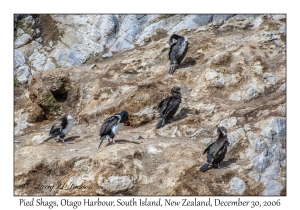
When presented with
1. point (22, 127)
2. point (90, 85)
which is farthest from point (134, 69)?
point (22, 127)

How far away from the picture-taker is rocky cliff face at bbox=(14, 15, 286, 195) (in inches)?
505

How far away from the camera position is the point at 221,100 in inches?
701

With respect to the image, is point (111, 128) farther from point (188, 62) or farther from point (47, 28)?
point (47, 28)

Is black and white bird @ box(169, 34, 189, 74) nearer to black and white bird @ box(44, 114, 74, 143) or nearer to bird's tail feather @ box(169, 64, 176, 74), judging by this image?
bird's tail feather @ box(169, 64, 176, 74)

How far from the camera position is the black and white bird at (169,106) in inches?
653

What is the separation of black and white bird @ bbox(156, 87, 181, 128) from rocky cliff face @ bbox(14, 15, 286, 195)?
1.20ft

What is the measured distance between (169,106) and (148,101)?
1281 mm

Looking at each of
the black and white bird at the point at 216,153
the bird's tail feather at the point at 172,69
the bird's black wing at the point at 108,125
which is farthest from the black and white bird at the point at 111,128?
the bird's tail feather at the point at 172,69

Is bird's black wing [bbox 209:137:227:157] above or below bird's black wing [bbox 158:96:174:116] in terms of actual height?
below

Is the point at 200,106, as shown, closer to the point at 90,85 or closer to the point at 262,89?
the point at 262,89

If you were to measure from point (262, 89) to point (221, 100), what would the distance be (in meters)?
1.69

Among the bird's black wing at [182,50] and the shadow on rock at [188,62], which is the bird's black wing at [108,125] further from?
the shadow on rock at [188,62]

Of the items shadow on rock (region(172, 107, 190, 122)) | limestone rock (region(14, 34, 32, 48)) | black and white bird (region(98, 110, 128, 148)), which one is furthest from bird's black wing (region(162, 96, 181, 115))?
limestone rock (region(14, 34, 32, 48))

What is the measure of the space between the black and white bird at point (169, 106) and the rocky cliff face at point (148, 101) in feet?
1.20
